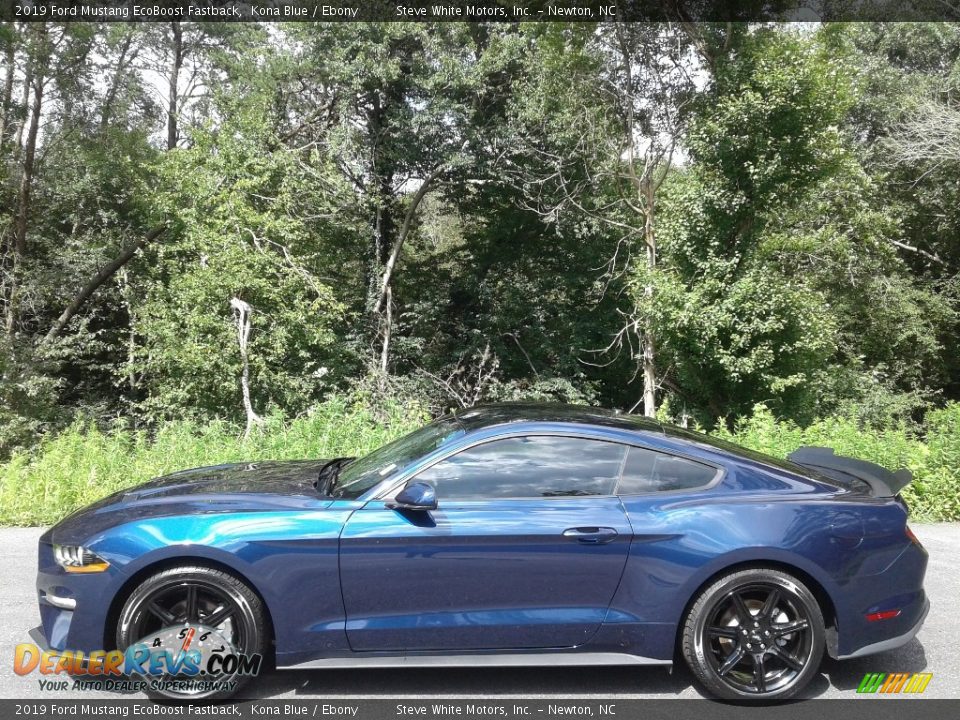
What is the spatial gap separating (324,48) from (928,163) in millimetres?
16275

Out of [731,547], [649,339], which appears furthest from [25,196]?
[731,547]

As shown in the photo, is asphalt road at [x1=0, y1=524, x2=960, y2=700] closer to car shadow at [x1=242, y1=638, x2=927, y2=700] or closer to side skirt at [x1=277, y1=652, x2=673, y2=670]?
car shadow at [x1=242, y1=638, x2=927, y2=700]

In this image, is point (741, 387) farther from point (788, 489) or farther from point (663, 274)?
point (788, 489)

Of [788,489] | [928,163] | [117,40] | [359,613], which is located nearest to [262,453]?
[359,613]

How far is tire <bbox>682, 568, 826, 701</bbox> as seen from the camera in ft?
11.8

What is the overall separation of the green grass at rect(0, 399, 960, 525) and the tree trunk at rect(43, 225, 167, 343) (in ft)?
36.3

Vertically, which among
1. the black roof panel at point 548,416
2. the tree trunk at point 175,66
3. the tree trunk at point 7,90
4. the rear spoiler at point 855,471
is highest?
the tree trunk at point 175,66

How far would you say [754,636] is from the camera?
3.63m

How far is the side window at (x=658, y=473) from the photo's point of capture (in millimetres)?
3781

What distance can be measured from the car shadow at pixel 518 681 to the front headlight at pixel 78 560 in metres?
0.93

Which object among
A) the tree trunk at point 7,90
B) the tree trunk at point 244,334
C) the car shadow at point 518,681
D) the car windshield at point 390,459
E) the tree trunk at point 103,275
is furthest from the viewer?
the tree trunk at point 103,275

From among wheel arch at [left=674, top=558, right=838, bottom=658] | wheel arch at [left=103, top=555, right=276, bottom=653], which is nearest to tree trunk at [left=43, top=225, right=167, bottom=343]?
wheel arch at [left=103, top=555, right=276, bottom=653]

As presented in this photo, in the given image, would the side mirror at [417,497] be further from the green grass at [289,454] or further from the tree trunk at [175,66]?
the tree trunk at [175,66]

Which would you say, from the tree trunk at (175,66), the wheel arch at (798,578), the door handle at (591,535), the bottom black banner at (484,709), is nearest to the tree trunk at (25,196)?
the tree trunk at (175,66)
